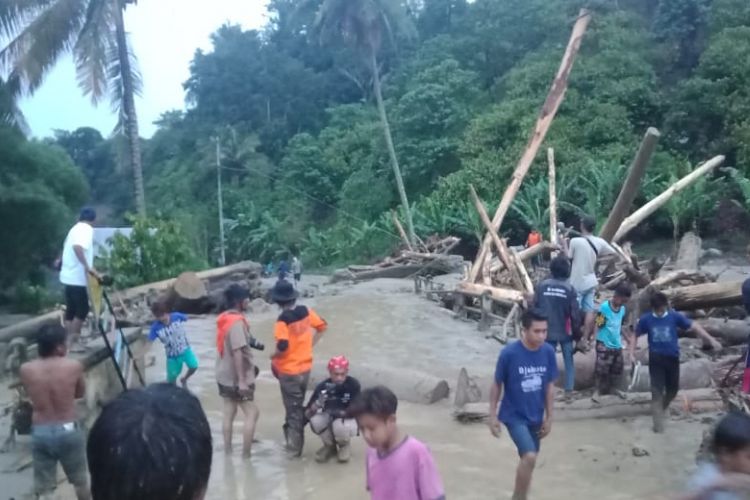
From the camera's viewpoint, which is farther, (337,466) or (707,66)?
(707,66)

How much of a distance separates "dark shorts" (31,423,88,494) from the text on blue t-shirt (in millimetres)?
5387

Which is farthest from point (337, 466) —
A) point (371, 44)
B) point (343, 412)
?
point (371, 44)

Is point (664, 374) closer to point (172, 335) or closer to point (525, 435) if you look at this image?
point (525, 435)

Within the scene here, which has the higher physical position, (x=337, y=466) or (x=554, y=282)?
Result: (x=554, y=282)

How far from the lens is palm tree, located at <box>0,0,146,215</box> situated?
73.6ft

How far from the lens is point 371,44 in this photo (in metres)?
35.8

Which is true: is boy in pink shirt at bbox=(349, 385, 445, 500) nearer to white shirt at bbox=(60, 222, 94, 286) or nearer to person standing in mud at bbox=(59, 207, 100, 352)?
person standing in mud at bbox=(59, 207, 100, 352)

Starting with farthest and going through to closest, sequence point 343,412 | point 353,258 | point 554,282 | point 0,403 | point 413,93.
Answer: point 413,93 < point 353,258 < point 0,403 < point 554,282 < point 343,412

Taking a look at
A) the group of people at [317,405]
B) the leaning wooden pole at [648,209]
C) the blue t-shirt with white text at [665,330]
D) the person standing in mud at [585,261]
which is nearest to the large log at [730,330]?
the group of people at [317,405]

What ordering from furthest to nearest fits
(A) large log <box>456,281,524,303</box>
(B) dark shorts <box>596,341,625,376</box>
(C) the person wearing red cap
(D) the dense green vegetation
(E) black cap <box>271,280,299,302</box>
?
(D) the dense green vegetation < (A) large log <box>456,281,524,303</box> < (B) dark shorts <box>596,341,625,376</box> < (E) black cap <box>271,280,299,302</box> < (C) the person wearing red cap

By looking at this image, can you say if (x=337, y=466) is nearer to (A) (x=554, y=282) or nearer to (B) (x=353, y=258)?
(A) (x=554, y=282)

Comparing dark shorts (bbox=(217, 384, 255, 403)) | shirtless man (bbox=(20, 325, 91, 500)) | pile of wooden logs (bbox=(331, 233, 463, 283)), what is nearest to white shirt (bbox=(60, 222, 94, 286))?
dark shorts (bbox=(217, 384, 255, 403))

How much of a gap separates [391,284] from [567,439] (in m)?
15.7

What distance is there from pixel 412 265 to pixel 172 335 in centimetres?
1697
